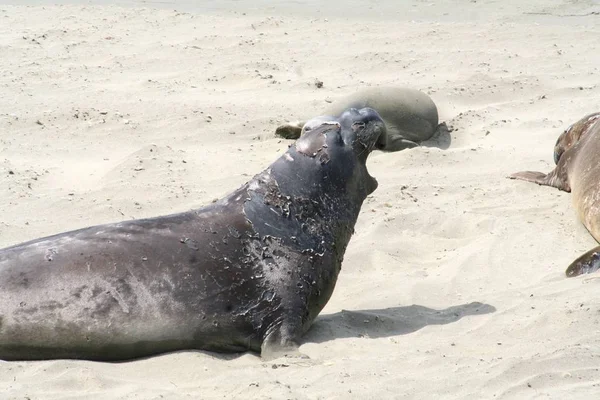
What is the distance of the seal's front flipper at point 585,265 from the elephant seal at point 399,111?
2.94m

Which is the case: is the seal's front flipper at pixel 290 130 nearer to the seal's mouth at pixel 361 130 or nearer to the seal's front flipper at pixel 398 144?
the seal's front flipper at pixel 398 144

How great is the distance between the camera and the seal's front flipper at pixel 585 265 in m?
5.73

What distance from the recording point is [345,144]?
16.7 ft

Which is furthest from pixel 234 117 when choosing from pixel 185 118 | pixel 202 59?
pixel 202 59

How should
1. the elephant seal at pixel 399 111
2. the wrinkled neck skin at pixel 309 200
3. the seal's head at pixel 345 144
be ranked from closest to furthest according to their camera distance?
the wrinkled neck skin at pixel 309 200 < the seal's head at pixel 345 144 < the elephant seal at pixel 399 111

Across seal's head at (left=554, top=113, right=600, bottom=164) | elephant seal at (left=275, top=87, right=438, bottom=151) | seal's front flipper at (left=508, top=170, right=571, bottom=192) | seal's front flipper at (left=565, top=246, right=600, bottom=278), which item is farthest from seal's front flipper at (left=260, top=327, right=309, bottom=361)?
seal's head at (left=554, top=113, right=600, bottom=164)

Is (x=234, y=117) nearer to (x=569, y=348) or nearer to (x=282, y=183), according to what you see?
(x=282, y=183)

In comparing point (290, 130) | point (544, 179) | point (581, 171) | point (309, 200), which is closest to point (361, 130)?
point (309, 200)

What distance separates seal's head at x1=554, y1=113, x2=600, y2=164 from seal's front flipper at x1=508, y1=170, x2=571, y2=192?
16.0 inches

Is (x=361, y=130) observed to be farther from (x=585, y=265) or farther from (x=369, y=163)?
(x=369, y=163)

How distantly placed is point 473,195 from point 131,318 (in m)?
3.52

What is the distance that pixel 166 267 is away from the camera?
4.62 m

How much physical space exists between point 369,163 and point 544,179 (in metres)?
1.27

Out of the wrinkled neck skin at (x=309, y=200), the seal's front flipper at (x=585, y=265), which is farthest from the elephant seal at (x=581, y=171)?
the wrinkled neck skin at (x=309, y=200)
